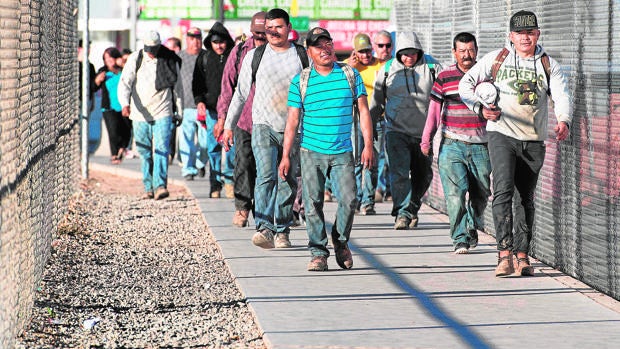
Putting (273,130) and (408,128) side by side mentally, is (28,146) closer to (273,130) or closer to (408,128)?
(273,130)

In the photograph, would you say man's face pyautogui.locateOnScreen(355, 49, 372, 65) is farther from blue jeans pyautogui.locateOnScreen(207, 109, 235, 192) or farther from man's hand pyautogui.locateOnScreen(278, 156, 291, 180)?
man's hand pyautogui.locateOnScreen(278, 156, 291, 180)

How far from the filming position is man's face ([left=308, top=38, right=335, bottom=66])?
9.73 metres

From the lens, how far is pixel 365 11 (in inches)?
1359

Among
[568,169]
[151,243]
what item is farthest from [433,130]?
[151,243]

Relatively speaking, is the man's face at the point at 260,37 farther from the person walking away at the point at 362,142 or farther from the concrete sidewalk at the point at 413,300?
the person walking away at the point at 362,142

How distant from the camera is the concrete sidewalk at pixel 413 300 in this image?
731cm

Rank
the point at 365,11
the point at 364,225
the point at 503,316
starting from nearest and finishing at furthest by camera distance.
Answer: the point at 503,316 → the point at 364,225 → the point at 365,11

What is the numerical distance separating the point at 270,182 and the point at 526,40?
273cm

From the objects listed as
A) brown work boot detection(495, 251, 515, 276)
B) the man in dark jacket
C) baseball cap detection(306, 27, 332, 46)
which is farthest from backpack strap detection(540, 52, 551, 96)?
the man in dark jacket

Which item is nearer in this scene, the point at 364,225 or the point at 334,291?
the point at 334,291

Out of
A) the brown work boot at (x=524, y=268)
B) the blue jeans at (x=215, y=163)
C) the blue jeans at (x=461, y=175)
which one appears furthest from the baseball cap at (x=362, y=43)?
the brown work boot at (x=524, y=268)

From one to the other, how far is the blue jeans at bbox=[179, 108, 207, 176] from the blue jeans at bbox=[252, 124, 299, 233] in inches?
260

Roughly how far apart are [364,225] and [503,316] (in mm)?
5137

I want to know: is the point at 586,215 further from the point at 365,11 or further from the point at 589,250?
the point at 365,11
